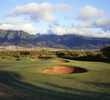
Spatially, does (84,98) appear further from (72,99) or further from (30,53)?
(30,53)

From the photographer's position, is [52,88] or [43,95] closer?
[43,95]

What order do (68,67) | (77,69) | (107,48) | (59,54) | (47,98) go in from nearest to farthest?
(47,98)
(77,69)
(68,67)
(107,48)
(59,54)

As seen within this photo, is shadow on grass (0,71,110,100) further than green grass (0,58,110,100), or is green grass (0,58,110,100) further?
green grass (0,58,110,100)

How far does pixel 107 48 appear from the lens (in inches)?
1676

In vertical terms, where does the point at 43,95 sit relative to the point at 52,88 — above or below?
above

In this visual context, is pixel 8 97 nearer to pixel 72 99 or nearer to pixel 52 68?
pixel 72 99

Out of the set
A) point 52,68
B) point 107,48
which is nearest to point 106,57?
point 107,48

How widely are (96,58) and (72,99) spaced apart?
39.2 m

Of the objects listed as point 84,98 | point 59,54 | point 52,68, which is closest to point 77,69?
Answer: point 52,68

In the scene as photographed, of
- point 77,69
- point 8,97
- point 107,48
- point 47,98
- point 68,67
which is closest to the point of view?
point 8,97

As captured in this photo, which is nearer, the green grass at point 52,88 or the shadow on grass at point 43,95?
the shadow on grass at point 43,95

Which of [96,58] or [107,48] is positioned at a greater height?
[107,48]

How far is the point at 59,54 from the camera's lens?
68500mm

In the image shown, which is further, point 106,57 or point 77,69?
point 106,57
